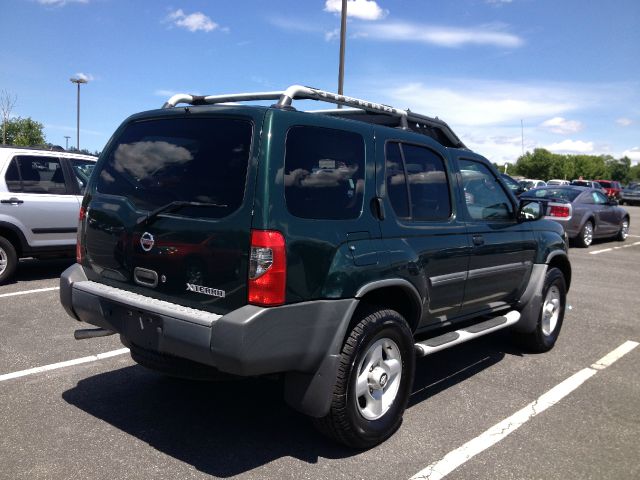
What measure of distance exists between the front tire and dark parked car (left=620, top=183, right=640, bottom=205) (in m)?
46.2

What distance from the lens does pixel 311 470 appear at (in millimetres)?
3168

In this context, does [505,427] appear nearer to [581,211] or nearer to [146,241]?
[146,241]

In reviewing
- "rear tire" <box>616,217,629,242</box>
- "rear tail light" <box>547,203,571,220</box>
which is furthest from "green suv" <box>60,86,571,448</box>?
"rear tire" <box>616,217,629,242</box>

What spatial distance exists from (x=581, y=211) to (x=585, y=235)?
71cm

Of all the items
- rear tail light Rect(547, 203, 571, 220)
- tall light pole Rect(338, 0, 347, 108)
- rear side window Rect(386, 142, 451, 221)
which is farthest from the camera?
tall light pole Rect(338, 0, 347, 108)

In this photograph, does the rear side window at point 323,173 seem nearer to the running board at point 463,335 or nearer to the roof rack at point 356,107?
the roof rack at point 356,107

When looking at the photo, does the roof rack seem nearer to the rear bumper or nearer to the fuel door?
the fuel door

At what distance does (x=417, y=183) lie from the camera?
3.97 meters

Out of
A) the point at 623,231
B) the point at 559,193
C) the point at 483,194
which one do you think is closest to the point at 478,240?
the point at 483,194

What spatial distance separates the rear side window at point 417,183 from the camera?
374 cm

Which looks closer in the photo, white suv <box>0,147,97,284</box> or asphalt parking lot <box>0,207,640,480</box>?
asphalt parking lot <box>0,207,640,480</box>

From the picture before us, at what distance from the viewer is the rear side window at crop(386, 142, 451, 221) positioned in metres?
3.74

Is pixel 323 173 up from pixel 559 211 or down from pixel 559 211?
up

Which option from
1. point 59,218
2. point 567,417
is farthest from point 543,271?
point 59,218
